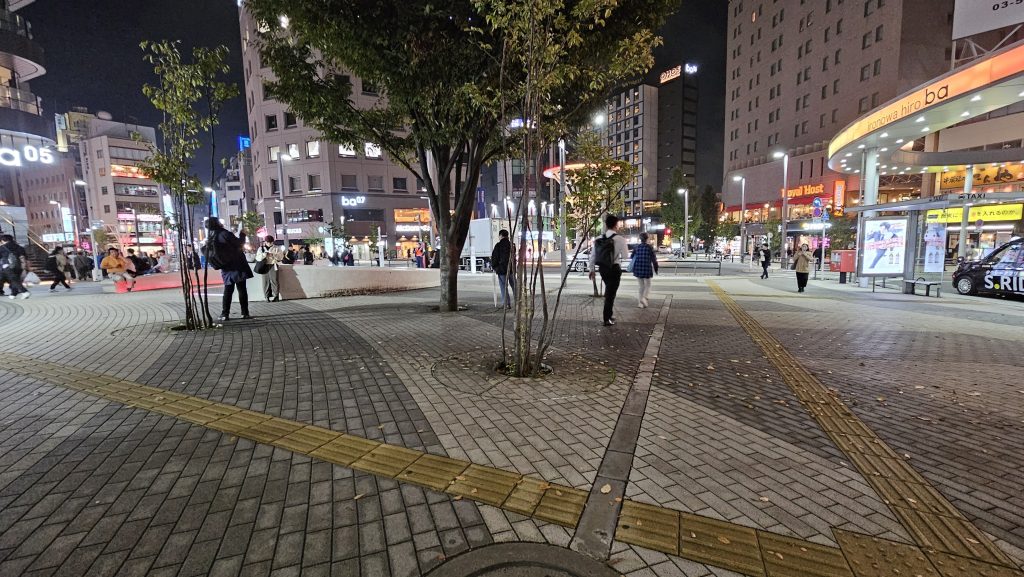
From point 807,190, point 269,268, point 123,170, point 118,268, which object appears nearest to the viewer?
point 269,268

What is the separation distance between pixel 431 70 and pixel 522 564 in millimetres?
7983

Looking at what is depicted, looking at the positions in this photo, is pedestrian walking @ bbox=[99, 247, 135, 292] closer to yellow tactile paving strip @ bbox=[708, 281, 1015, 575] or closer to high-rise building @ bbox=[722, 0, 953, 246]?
yellow tactile paving strip @ bbox=[708, 281, 1015, 575]

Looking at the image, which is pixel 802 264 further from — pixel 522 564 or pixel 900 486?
pixel 522 564

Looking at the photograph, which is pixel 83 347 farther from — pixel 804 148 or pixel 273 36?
pixel 804 148

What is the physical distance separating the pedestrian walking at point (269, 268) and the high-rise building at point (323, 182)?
30842 millimetres

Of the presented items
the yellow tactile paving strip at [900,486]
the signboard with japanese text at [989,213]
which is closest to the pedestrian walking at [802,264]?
the yellow tactile paving strip at [900,486]

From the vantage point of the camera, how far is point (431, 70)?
25.9ft

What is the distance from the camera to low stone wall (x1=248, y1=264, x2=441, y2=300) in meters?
13.1

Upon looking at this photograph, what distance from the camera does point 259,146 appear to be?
46.0 metres

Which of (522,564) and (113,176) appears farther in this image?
(113,176)

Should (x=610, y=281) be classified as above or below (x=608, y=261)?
below

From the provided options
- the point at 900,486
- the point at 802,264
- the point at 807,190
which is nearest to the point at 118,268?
the point at 900,486

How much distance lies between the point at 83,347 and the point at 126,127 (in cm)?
9333

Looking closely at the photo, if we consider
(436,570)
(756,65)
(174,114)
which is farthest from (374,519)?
(756,65)
